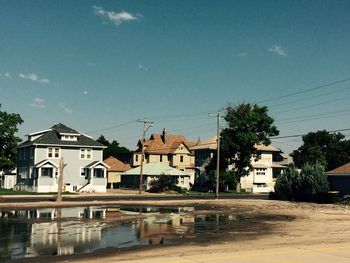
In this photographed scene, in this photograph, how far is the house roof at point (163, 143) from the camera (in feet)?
317

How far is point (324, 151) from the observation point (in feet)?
412

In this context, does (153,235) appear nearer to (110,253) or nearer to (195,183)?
(110,253)

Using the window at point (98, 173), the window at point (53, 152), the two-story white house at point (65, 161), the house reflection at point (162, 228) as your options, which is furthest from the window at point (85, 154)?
the house reflection at point (162, 228)

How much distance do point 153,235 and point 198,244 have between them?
386 centimetres

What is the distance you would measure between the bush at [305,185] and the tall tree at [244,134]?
21.3m

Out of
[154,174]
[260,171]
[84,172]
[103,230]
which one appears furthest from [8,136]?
[103,230]

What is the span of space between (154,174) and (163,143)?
21.0 metres

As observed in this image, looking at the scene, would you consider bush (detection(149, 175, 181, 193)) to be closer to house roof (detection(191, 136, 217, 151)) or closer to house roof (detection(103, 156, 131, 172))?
house roof (detection(191, 136, 217, 151))

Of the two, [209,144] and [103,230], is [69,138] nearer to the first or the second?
[209,144]

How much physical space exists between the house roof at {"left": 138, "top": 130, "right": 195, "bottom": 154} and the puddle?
60412mm

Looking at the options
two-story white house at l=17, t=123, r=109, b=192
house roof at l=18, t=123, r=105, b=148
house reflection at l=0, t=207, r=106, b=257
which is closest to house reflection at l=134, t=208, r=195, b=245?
house reflection at l=0, t=207, r=106, b=257

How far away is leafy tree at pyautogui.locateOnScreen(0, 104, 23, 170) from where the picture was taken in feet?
243

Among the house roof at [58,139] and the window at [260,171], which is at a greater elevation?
A: the house roof at [58,139]

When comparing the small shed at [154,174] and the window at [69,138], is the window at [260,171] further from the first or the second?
the window at [69,138]
